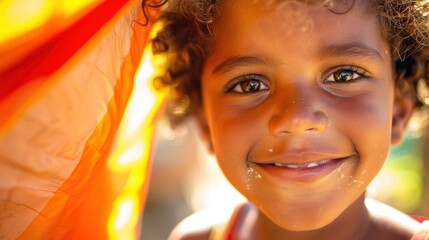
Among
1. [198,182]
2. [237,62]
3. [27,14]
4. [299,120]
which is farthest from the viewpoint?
[198,182]

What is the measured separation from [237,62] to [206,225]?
47 cm

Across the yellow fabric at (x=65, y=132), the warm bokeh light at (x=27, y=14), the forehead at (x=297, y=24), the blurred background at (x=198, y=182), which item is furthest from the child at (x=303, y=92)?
the blurred background at (x=198, y=182)

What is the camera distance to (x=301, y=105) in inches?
40.3

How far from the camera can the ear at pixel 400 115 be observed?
127 centimetres

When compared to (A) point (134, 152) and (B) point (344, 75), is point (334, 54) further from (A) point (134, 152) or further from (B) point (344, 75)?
(A) point (134, 152)

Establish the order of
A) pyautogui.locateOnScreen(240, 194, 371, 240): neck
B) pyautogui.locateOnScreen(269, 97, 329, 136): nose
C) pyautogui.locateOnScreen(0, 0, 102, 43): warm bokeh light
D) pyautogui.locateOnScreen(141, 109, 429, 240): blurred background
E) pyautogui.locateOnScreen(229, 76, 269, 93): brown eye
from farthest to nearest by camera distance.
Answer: pyautogui.locateOnScreen(141, 109, 429, 240): blurred background
pyautogui.locateOnScreen(240, 194, 371, 240): neck
pyautogui.locateOnScreen(229, 76, 269, 93): brown eye
pyautogui.locateOnScreen(269, 97, 329, 136): nose
pyautogui.locateOnScreen(0, 0, 102, 43): warm bokeh light

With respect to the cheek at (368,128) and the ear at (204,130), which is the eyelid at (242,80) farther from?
the ear at (204,130)

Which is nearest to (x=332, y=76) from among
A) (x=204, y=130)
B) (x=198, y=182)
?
(x=204, y=130)

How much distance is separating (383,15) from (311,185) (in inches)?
12.0

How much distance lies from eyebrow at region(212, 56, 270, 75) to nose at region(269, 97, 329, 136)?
0.09 m

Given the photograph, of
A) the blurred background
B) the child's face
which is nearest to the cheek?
the child's face

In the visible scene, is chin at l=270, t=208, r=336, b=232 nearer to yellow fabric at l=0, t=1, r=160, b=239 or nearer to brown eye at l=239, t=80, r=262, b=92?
brown eye at l=239, t=80, r=262, b=92

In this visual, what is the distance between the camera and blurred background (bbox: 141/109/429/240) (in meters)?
2.37

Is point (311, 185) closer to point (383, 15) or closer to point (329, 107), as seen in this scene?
point (329, 107)
